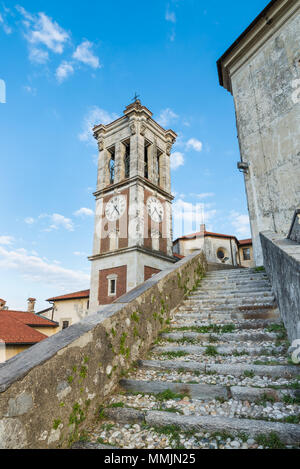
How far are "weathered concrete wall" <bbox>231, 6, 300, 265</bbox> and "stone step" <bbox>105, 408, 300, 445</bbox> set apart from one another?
8.79 m

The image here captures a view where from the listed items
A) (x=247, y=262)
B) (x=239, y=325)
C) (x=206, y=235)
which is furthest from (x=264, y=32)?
(x=247, y=262)

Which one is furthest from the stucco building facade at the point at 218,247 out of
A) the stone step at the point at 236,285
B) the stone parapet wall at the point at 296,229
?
the stone parapet wall at the point at 296,229

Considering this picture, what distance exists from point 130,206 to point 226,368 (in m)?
18.2

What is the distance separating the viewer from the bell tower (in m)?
19.7

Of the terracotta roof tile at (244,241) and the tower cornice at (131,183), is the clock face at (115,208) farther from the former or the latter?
the terracotta roof tile at (244,241)

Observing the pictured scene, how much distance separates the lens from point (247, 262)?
36.8 m

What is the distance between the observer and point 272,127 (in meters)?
10.6

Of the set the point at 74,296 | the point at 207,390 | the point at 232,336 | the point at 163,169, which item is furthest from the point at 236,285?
the point at 74,296

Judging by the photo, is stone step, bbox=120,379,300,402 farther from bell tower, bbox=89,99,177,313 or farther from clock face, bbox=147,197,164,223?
clock face, bbox=147,197,164,223

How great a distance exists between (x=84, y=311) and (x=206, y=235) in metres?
19.2

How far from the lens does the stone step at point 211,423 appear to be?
2.13 meters

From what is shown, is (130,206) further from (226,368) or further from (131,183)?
(226,368)

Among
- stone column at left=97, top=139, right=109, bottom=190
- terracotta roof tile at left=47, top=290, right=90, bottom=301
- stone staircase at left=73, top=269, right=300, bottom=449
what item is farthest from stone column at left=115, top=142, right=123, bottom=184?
stone staircase at left=73, top=269, right=300, bottom=449

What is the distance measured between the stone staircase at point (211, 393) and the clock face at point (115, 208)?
1739 cm
